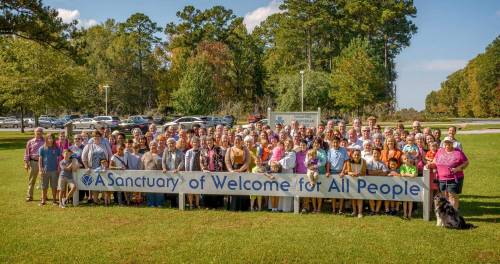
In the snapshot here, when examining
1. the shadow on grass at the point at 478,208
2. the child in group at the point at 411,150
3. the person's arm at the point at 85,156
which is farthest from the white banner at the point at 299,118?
the person's arm at the point at 85,156

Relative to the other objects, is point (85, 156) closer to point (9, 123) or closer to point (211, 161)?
point (211, 161)

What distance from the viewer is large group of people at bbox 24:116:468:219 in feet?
31.5

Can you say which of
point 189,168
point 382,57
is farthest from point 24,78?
point 382,57

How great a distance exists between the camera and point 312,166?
9719 mm

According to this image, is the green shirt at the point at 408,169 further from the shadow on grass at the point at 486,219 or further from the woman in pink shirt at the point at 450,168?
the shadow on grass at the point at 486,219

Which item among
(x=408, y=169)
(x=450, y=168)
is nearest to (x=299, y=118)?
(x=408, y=169)

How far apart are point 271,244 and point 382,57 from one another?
62509mm

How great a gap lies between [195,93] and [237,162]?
39125 millimetres

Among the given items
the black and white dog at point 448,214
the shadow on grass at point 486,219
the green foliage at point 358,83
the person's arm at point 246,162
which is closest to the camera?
the black and white dog at point 448,214

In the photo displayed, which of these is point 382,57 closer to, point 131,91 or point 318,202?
point 131,91

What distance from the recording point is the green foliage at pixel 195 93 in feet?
158

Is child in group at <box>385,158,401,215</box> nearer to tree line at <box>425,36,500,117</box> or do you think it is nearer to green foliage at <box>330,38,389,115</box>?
green foliage at <box>330,38,389,115</box>

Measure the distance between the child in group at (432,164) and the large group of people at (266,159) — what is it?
19mm

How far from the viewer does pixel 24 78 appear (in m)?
36.6
